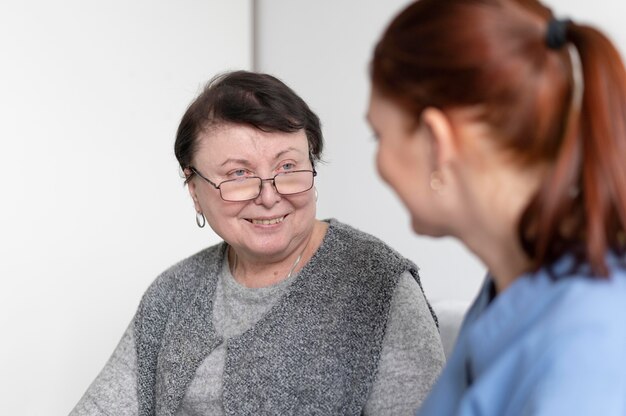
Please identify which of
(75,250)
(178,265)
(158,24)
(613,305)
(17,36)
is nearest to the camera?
(613,305)

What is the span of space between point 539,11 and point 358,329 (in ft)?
2.50

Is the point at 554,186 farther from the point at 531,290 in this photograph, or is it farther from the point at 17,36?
the point at 17,36

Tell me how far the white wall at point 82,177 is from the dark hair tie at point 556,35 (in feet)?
5.39

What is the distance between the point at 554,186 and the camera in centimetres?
81

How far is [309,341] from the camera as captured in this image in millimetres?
1509

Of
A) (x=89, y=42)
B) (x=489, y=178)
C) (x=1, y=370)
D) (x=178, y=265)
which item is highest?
(x=489, y=178)

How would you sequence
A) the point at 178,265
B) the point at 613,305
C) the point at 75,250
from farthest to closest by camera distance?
the point at 75,250
the point at 178,265
the point at 613,305

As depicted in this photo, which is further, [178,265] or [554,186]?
[178,265]

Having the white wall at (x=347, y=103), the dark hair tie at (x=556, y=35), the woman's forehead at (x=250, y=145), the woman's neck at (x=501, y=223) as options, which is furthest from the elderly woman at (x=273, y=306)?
the white wall at (x=347, y=103)

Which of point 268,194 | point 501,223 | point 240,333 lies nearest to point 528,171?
point 501,223

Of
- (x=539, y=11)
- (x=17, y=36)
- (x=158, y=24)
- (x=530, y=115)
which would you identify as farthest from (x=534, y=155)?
(x=158, y=24)

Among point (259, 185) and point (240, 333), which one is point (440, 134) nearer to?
point (259, 185)

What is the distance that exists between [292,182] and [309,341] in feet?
0.93

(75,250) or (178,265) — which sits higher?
(178,265)
